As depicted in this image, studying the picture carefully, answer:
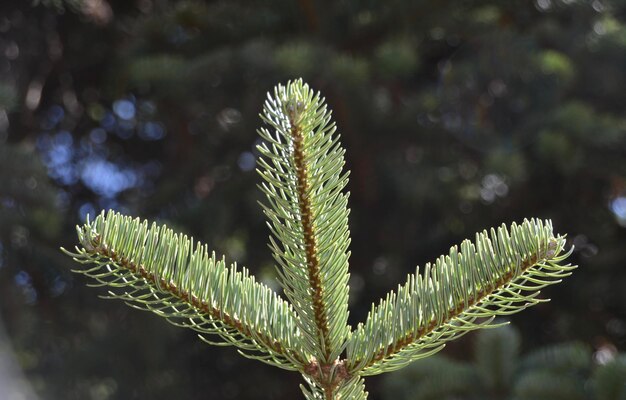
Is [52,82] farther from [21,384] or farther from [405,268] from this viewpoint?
Answer: [405,268]

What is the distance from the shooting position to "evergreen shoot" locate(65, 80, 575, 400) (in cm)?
58

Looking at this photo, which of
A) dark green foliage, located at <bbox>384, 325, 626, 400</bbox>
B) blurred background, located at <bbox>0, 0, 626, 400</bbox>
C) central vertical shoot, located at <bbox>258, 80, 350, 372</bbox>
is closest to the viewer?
central vertical shoot, located at <bbox>258, 80, 350, 372</bbox>

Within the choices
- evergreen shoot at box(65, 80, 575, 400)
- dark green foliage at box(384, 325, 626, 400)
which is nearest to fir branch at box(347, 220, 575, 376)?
evergreen shoot at box(65, 80, 575, 400)

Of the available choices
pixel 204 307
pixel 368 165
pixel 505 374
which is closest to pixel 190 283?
pixel 204 307

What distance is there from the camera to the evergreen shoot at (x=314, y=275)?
58 cm

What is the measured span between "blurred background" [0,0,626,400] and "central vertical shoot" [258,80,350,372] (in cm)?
120

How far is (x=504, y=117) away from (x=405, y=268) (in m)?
0.49

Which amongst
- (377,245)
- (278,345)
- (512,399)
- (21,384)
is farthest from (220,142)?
(278,345)

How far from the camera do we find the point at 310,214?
0.59 meters

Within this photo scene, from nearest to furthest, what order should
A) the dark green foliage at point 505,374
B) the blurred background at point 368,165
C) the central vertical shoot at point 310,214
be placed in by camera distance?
the central vertical shoot at point 310,214 → the dark green foliage at point 505,374 → the blurred background at point 368,165

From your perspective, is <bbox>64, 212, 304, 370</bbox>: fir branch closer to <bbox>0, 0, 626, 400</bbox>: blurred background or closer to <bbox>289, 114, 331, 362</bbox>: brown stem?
<bbox>289, 114, 331, 362</bbox>: brown stem

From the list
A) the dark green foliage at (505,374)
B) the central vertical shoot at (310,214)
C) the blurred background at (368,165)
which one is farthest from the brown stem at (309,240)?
the blurred background at (368,165)

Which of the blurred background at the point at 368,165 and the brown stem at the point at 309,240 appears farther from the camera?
the blurred background at the point at 368,165

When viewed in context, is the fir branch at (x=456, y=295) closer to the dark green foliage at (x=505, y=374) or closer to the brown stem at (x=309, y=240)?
the brown stem at (x=309, y=240)
